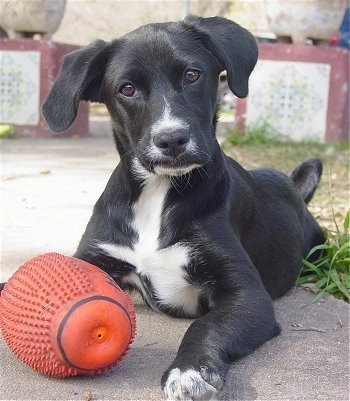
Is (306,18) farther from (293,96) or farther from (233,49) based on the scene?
(233,49)

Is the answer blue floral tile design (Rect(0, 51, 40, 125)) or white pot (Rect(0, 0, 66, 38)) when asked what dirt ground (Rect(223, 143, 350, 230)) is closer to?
blue floral tile design (Rect(0, 51, 40, 125))

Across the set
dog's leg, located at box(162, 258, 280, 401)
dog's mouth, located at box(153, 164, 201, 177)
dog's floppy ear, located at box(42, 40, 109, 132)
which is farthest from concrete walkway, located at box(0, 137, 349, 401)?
dog's floppy ear, located at box(42, 40, 109, 132)

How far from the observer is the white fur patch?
244 cm

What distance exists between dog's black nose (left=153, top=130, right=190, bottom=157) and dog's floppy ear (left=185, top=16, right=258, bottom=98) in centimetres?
49

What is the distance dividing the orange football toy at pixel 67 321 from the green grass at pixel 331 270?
1420 mm

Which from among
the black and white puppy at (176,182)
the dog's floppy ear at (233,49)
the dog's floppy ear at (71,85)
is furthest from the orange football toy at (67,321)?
the dog's floppy ear at (233,49)

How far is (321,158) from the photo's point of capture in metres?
7.60

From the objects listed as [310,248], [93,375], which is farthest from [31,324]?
[310,248]

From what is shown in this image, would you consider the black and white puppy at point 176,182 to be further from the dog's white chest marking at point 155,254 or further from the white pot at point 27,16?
the white pot at point 27,16

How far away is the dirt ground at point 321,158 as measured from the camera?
5.71 metres

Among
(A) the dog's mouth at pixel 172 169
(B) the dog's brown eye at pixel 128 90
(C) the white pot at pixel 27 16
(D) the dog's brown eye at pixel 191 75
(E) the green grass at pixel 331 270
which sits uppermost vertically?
(D) the dog's brown eye at pixel 191 75

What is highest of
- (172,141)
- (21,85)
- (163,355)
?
(172,141)

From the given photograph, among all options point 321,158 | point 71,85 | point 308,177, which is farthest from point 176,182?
point 321,158

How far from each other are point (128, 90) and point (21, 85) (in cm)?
630
